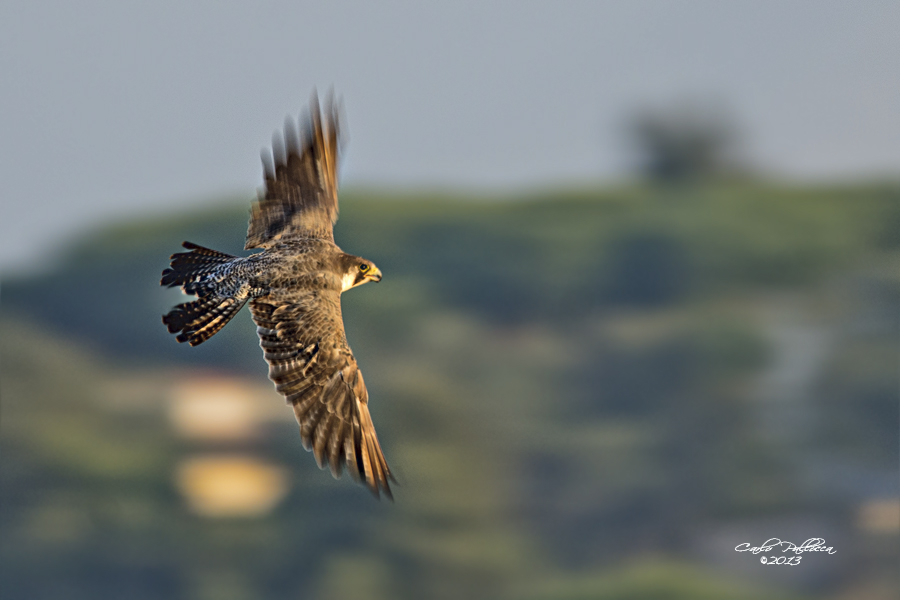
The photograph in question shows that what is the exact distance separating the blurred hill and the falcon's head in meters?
31.6

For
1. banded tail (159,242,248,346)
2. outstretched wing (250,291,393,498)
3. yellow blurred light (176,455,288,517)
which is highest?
yellow blurred light (176,455,288,517)

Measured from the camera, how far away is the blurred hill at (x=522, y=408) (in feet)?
151

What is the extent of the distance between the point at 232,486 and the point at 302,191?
143 feet

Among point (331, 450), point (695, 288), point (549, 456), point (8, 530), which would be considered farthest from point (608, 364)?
point (331, 450)

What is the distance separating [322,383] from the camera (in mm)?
9773

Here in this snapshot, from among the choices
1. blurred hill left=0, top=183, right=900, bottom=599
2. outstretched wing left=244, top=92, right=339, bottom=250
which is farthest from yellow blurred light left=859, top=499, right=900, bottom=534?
outstretched wing left=244, top=92, right=339, bottom=250

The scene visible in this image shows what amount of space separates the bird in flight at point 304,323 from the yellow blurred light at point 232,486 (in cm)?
4213

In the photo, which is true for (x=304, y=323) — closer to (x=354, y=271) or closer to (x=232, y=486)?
(x=354, y=271)

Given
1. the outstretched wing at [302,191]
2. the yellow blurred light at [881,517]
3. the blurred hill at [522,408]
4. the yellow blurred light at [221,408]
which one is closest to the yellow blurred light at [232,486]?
the blurred hill at [522,408]

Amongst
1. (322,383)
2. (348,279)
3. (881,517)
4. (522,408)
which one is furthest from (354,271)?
(522,408)

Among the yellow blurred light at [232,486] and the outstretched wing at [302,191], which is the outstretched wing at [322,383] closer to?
the outstretched wing at [302,191]

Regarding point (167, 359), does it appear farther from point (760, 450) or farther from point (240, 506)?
point (760, 450)

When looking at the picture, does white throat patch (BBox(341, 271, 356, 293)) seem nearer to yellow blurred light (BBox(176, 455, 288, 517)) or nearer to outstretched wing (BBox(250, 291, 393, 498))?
outstretched wing (BBox(250, 291, 393, 498))

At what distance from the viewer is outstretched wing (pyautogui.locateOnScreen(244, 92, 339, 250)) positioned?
10.7 metres
